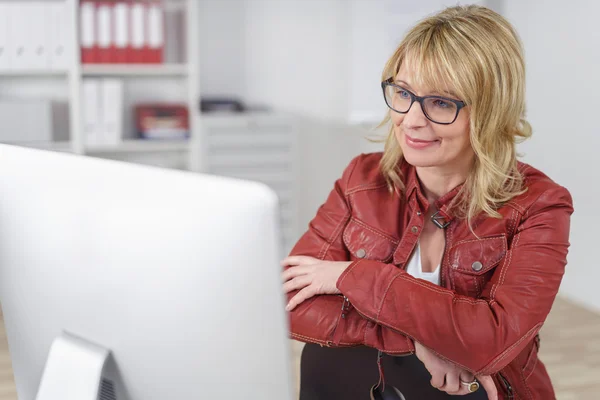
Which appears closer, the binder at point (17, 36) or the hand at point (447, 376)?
the hand at point (447, 376)

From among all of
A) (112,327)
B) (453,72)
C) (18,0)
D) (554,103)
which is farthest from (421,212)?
(18,0)

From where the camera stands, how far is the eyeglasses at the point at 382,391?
138cm

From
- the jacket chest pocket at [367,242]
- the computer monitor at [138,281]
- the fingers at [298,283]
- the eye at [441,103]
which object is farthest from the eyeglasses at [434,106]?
the computer monitor at [138,281]

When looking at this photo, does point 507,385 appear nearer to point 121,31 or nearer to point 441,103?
point 441,103

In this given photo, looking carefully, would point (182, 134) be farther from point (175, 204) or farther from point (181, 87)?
point (175, 204)

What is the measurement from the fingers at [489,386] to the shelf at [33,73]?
3111mm

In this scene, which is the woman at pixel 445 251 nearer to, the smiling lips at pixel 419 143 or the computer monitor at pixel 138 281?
the smiling lips at pixel 419 143

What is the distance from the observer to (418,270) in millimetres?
1540

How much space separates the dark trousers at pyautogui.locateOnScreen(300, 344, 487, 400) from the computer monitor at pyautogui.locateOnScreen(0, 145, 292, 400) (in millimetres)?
659

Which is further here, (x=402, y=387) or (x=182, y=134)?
(x=182, y=134)

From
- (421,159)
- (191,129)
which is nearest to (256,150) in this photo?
(191,129)

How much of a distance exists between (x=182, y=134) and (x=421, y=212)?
2730 millimetres

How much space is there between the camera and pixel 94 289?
888 millimetres

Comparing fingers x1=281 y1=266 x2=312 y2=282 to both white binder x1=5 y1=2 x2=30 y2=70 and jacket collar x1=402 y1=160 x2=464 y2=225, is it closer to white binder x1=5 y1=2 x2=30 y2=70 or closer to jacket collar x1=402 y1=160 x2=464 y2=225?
jacket collar x1=402 y1=160 x2=464 y2=225
